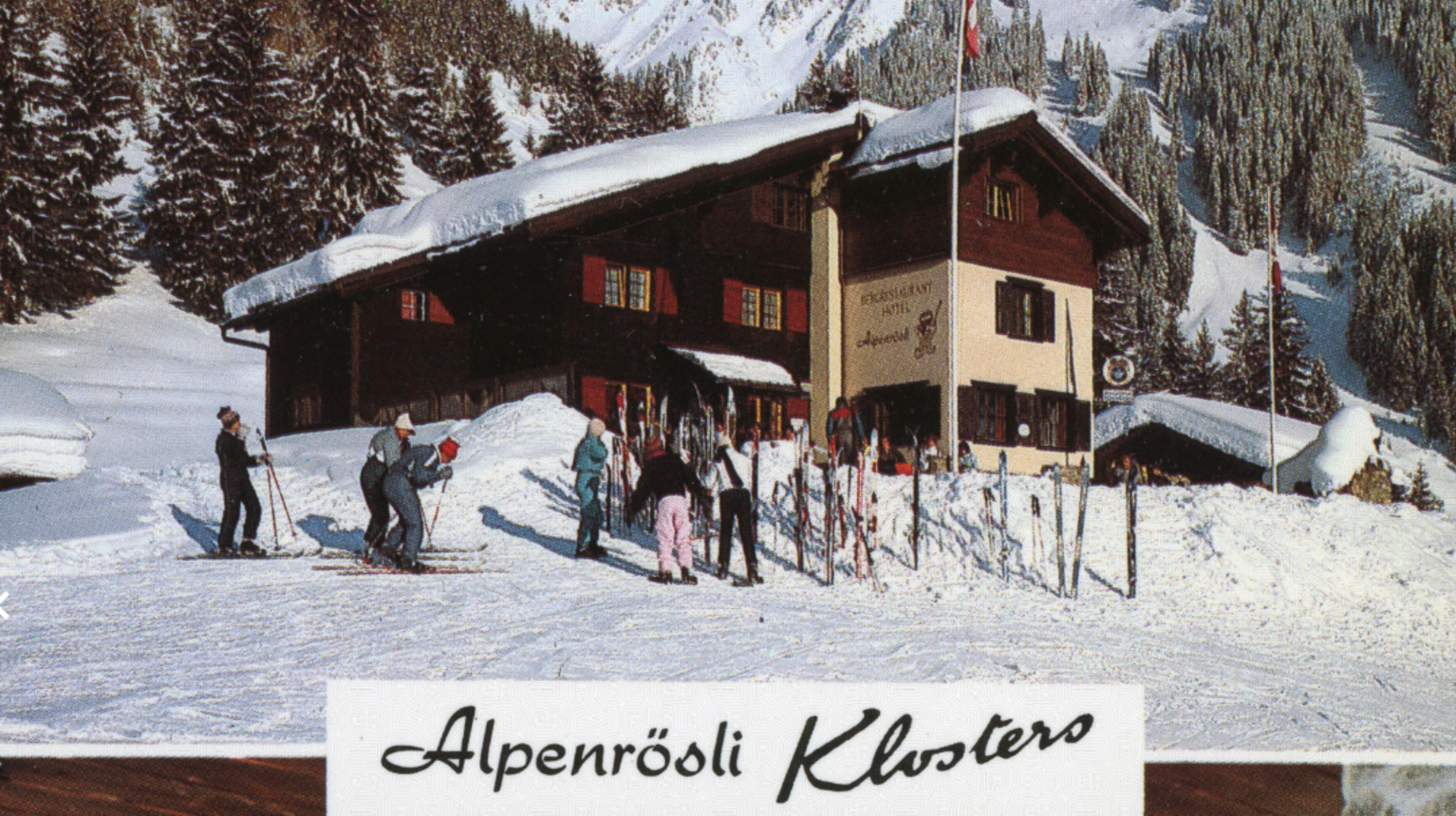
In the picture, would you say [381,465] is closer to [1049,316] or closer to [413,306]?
[413,306]

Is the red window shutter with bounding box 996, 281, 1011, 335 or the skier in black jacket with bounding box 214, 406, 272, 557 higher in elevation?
the red window shutter with bounding box 996, 281, 1011, 335

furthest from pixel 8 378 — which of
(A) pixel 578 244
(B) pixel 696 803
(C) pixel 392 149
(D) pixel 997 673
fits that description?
(C) pixel 392 149

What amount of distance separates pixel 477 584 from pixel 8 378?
2.98 meters

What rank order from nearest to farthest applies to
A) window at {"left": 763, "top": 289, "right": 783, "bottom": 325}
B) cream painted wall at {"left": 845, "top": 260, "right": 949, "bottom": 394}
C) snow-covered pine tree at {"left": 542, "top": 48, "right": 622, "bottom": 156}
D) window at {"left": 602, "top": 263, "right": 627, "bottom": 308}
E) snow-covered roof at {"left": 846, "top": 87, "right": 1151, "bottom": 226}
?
1. snow-covered roof at {"left": 846, "top": 87, "right": 1151, "bottom": 226}
2. snow-covered pine tree at {"left": 542, "top": 48, "right": 622, "bottom": 156}
3. cream painted wall at {"left": 845, "top": 260, "right": 949, "bottom": 394}
4. window at {"left": 602, "top": 263, "right": 627, "bottom": 308}
5. window at {"left": 763, "top": 289, "right": 783, "bottom": 325}

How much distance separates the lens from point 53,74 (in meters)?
9.56

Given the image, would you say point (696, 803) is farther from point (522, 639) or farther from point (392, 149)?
point (392, 149)

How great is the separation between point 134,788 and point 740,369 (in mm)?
13905

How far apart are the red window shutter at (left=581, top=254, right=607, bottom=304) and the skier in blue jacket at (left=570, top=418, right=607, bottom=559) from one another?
21.4 feet

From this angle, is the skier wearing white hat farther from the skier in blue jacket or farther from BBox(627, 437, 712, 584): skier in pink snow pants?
BBox(627, 437, 712, 584): skier in pink snow pants

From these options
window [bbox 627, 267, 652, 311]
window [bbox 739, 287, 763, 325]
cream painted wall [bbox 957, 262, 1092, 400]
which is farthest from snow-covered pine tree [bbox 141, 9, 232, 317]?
cream painted wall [bbox 957, 262, 1092, 400]

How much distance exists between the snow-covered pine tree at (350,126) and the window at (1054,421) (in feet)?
34.6

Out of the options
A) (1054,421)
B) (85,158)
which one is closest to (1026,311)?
(1054,421)

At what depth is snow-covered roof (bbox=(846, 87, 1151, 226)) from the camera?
15.2 m

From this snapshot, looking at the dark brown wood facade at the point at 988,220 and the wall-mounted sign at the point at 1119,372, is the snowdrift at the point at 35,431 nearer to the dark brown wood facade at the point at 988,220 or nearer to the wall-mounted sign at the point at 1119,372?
the wall-mounted sign at the point at 1119,372
